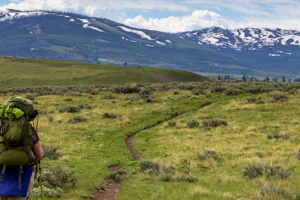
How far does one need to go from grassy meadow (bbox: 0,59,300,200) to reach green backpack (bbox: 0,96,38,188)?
456 centimetres

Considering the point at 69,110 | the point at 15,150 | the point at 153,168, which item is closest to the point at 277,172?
the point at 153,168

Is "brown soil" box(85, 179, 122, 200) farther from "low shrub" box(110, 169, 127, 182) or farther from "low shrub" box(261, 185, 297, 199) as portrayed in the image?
"low shrub" box(261, 185, 297, 199)

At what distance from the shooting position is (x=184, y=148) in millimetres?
19188

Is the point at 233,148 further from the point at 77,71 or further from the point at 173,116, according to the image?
the point at 77,71

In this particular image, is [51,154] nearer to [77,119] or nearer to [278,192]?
[77,119]

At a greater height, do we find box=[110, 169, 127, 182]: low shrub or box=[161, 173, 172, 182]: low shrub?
box=[161, 173, 172, 182]: low shrub

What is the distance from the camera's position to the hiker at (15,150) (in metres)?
6.22

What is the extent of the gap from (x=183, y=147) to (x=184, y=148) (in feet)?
0.88

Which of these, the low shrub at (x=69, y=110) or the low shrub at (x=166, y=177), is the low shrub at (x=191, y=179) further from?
the low shrub at (x=69, y=110)

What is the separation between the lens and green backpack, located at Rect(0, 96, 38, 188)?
621cm

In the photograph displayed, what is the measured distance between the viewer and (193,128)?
25812mm

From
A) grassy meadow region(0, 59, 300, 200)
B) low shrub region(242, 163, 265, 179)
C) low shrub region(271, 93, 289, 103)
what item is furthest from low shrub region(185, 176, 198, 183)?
low shrub region(271, 93, 289, 103)

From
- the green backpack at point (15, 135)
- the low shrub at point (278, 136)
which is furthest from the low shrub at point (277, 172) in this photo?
the green backpack at point (15, 135)

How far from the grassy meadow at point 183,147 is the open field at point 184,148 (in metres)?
0.04
